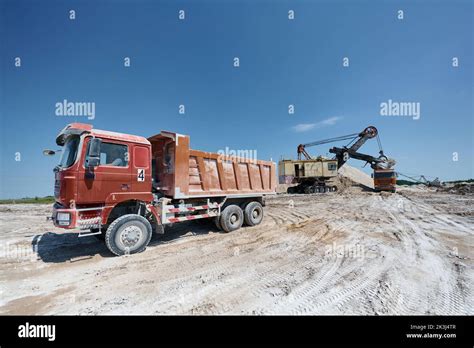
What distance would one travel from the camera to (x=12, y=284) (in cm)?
330

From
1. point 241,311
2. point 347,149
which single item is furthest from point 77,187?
point 347,149

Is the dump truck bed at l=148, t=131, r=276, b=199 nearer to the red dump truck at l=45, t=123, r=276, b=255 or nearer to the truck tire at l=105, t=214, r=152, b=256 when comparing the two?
→ the red dump truck at l=45, t=123, r=276, b=255

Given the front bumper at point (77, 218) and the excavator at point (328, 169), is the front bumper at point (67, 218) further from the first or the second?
the excavator at point (328, 169)

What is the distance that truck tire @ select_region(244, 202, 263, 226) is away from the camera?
24.1 ft

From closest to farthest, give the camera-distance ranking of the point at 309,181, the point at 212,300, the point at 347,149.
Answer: the point at 212,300 < the point at 309,181 < the point at 347,149

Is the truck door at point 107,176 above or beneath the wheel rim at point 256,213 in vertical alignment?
above

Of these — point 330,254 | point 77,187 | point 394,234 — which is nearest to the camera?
point 77,187

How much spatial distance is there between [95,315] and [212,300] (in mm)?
1474

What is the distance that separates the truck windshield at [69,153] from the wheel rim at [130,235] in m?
1.88

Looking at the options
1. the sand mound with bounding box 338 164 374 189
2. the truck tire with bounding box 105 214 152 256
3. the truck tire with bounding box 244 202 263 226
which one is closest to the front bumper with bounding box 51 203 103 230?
the truck tire with bounding box 105 214 152 256

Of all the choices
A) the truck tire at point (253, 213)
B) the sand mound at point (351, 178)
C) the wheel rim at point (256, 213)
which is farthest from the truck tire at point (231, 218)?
the sand mound at point (351, 178)

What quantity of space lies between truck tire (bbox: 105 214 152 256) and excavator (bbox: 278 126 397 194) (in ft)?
70.4

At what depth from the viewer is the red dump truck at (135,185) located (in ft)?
13.7

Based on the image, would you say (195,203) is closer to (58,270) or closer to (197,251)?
(197,251)
